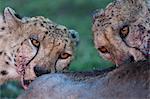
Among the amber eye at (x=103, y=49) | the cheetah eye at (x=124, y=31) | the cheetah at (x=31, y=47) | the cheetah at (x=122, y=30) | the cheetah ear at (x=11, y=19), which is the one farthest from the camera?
the cheetah ear at (x=11, y=19)

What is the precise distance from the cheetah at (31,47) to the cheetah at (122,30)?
0.30 metres

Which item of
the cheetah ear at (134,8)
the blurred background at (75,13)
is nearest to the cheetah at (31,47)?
the cheetah ear at (134,8)

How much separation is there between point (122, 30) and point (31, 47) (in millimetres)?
644

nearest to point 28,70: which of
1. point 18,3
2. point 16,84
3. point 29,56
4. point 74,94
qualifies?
point 29,56

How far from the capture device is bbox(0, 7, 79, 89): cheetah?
13.7ft

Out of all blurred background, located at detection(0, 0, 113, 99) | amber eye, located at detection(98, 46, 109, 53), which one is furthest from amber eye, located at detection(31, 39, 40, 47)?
blurred background, located at detection(0, 0, 113, 99)

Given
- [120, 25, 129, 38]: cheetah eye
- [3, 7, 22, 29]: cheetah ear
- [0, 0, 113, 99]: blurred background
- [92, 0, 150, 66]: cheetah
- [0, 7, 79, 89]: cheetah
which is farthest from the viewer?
[0, 0, 113, 99]: blurred background

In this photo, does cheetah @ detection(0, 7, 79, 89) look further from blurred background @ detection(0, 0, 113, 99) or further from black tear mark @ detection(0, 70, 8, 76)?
blurred background @ detection(0, 0, 113, 99)

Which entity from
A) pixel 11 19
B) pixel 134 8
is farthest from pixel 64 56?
pixel 134 8

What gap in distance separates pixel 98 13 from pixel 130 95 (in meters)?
1.79

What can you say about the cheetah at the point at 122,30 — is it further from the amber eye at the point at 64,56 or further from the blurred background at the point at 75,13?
the blurred background at the point at 75,13

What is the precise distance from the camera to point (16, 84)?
7125 millimetres

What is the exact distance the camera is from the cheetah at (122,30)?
3752 mm

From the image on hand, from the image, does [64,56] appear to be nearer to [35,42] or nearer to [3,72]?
[35,42]
